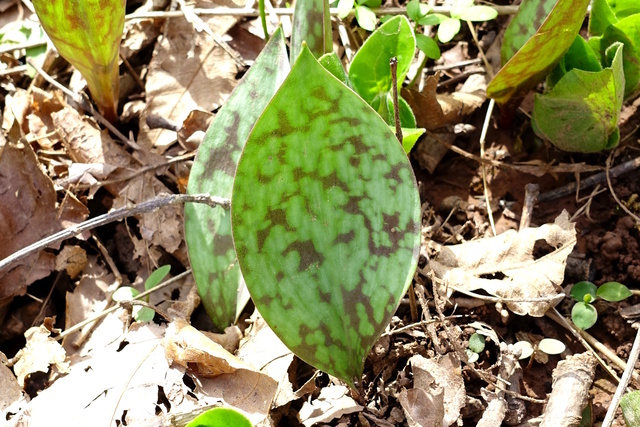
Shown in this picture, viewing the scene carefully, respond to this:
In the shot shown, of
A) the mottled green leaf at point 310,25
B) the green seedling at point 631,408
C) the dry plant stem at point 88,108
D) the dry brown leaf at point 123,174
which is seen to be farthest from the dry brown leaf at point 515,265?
the dry plant stem at point 88,108

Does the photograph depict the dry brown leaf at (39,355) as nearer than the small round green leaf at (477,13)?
Yes

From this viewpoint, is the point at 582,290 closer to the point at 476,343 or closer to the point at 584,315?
the point at 584,315

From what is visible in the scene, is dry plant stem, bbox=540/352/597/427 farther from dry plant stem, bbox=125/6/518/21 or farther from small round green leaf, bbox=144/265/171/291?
dry plant stem, bbox=125/6/518/21

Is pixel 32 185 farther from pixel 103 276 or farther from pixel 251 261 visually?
pixel 251 261

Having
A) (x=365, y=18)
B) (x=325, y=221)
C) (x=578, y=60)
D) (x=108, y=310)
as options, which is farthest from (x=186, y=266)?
(x=578, y=60)

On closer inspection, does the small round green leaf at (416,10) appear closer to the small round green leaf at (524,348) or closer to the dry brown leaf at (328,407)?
the small round green leaf at (524,348)
